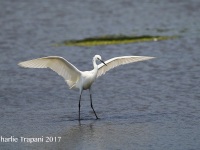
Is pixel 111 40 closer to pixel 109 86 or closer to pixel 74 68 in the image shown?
pixel 109 86

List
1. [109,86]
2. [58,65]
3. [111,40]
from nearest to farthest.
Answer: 1. [58,65]
2. [109,86]
3. [111,40]

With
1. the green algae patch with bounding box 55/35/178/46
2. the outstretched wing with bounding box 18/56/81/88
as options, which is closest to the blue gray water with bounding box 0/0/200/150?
the green algae patch with bounding box 55/35/178/46

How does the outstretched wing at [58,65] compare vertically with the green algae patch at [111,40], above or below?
below

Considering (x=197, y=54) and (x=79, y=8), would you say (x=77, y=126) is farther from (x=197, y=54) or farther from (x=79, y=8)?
(x=79, y=8)

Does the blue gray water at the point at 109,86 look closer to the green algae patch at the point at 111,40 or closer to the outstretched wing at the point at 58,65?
the green algae patch at the point at 111,40

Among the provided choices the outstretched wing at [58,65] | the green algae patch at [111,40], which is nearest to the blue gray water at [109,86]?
the green algae patch at [111,40]

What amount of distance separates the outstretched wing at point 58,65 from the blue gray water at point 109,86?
31.0 inches

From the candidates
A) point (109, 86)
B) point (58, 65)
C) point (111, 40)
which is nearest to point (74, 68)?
point (58, 65)

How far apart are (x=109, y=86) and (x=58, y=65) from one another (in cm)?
318

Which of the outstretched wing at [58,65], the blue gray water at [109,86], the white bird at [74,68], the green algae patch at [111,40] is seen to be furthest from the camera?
the green algae patch at [111,40]

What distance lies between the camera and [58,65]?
49.1ft

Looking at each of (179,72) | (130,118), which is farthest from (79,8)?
(130,118)

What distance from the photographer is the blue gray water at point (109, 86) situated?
525 inches

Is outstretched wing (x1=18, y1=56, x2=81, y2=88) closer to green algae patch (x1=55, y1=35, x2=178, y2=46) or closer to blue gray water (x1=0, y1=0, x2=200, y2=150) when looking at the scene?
blue gray water (x1=0, y1=0, x2=200, y2=150)
